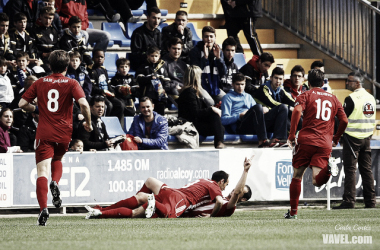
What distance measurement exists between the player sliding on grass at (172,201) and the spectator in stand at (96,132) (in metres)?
2.49

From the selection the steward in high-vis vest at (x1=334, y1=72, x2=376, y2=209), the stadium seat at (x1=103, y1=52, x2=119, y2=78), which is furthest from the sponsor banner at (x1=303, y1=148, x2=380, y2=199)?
the stadium seat at (x1=103, y1=52, x2=119, y2=78)

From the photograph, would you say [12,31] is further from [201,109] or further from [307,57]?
[307,57]

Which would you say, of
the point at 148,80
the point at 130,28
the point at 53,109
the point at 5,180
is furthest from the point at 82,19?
the point at 53,109

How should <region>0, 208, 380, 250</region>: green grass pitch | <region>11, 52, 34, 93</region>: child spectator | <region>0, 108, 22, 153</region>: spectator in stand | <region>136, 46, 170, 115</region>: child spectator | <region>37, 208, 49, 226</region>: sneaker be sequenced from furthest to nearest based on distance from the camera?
<region>136, 46, 170, 115</region>: child spectator, <region>11, 52, 34, 93</region>: child spectator, <region>0, 108, 22, 153</region>: spectator in stand, <region>37, 208, 49, 226</region>: sneaker, <region>0, 208, 380, 250</region>: green grass pitch

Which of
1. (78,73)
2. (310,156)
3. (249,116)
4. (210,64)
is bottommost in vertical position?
(310,156)

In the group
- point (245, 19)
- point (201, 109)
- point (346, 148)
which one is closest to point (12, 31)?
point (201, 109)

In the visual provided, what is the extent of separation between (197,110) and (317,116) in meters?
4.24

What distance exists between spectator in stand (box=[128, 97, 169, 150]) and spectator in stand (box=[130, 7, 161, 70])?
2350 mm

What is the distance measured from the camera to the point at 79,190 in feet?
36.6

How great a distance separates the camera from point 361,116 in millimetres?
12000

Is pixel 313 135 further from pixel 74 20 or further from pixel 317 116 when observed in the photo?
pixel 74 20

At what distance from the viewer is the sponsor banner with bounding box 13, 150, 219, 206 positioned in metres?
11.0

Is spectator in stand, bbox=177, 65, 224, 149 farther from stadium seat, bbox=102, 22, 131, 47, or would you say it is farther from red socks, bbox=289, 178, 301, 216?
→ red socks, bbox=289, 178, 301, 216

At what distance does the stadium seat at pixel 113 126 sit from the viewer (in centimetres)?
1260
